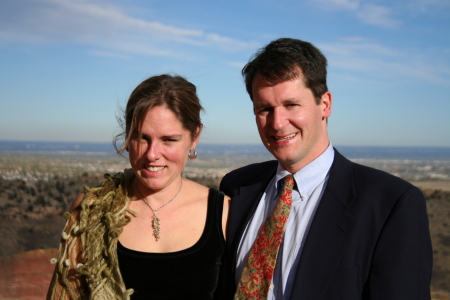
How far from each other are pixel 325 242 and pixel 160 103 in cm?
111

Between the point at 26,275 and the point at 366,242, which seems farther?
the point at 26,275

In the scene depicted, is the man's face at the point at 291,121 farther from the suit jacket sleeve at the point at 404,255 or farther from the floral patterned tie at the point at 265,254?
the suit jacket sleeve at the point at 404,255

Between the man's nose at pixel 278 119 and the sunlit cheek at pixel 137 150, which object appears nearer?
the man's nose at pixel 278 119

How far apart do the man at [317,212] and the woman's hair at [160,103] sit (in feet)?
1.14

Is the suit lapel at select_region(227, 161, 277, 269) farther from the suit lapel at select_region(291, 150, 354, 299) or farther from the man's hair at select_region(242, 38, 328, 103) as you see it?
the man's hair at select_region(242, 38, 328, 103)

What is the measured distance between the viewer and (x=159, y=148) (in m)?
2.44

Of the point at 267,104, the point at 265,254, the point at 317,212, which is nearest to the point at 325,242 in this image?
the point at 317,212

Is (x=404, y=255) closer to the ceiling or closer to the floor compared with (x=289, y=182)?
closer to the floor

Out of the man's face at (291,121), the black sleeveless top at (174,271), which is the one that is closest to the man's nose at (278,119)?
the man's face at (291,121)

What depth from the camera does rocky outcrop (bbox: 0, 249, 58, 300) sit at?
191 inches

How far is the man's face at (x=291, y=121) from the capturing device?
2.25 m

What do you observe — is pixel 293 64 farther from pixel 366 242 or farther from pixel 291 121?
pixel 366 242

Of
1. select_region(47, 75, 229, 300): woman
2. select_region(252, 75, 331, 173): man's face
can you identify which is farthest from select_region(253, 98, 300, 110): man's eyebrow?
select_region(47, 75, 229, 300): woman

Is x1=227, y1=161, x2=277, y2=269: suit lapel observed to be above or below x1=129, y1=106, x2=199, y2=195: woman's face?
below
